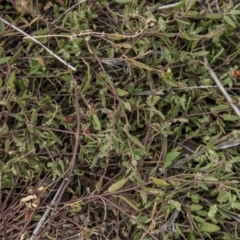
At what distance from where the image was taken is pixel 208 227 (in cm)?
175

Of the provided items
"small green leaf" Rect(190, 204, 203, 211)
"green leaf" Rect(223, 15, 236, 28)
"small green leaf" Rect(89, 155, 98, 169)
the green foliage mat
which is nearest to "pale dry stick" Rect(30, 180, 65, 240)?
the green foliage mat

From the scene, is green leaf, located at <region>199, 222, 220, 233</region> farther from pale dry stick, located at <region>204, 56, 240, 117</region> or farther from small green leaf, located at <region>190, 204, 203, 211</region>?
pale dry stick, located at <region>204, 56, 240, 117</region>

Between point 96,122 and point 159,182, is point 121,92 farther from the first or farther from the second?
point 159,182

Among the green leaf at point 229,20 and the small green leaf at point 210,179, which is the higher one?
the green leaf at point 229,20

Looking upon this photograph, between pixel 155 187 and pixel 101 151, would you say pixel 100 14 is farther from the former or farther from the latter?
pixel 155 187

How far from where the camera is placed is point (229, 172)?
178 centimetres

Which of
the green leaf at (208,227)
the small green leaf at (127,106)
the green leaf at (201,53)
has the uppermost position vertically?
the small green leaf at (127,106)

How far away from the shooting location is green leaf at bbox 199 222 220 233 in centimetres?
175

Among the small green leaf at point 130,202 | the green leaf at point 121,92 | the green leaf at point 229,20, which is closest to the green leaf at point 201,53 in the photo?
the green leaf at point 229,20

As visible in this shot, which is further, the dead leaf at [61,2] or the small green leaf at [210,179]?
the dead leaf at [61,2]

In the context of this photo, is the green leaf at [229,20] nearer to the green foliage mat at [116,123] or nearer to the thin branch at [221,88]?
the green foliage mat at [116,123]

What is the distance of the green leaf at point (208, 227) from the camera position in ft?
5.73

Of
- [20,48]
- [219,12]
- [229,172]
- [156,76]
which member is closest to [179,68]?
[156,76]

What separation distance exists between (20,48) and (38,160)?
369mm
